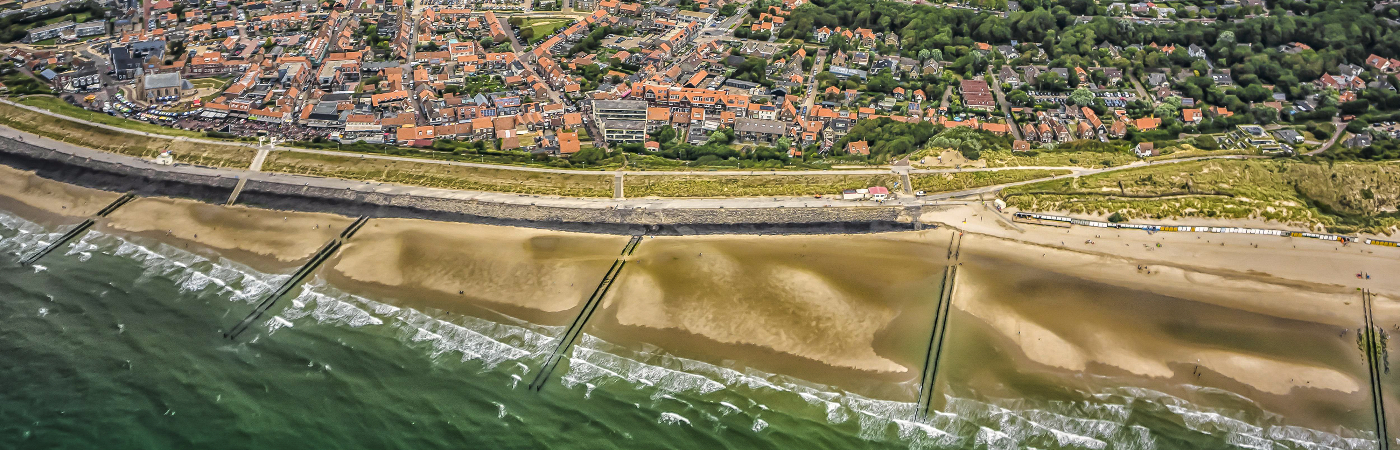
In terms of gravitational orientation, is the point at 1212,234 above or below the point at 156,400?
above

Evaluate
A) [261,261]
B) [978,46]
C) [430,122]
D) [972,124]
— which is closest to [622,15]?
[430,122]

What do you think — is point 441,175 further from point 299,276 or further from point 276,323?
point 276,323

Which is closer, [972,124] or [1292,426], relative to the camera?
[1292,426]

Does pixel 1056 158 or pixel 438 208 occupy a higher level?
pixel 1056 158

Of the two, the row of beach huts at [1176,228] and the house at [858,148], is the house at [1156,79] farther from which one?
the house at [858,148]

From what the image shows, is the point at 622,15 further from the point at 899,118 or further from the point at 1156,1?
the point at 1156,1

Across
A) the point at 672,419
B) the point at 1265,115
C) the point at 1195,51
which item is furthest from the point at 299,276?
the point at 1195,51
